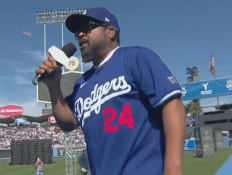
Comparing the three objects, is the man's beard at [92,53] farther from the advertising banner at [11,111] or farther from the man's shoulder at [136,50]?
the advertising banner at [11,111]

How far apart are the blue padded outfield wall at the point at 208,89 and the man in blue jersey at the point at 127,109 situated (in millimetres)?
25831

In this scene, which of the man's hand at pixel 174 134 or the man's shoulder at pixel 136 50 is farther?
the man's shoulder at pixel 136 50

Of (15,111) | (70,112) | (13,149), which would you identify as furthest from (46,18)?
(70,112)

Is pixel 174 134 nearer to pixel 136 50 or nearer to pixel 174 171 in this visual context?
pixel 174 171

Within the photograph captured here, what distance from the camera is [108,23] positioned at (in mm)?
1957

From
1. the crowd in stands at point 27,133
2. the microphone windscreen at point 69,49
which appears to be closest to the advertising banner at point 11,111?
the crowd in stands at point 27,133

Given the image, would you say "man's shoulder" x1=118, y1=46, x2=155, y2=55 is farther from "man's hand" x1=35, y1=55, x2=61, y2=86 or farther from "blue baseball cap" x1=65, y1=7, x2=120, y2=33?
"man's hand" x1=35, y1=55, x2=61, y2=86

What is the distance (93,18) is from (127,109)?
67 cm

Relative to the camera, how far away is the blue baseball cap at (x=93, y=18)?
1.95 m

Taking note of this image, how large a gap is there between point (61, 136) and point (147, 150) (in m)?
43.2

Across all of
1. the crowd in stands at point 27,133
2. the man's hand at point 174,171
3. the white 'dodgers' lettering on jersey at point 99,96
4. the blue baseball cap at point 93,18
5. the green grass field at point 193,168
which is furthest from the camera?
the crowd in stands at point 27,133

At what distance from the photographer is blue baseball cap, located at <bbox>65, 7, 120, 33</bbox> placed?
1947mm

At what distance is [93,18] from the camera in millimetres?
1944

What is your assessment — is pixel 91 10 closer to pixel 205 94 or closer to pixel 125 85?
pixel 125 85
